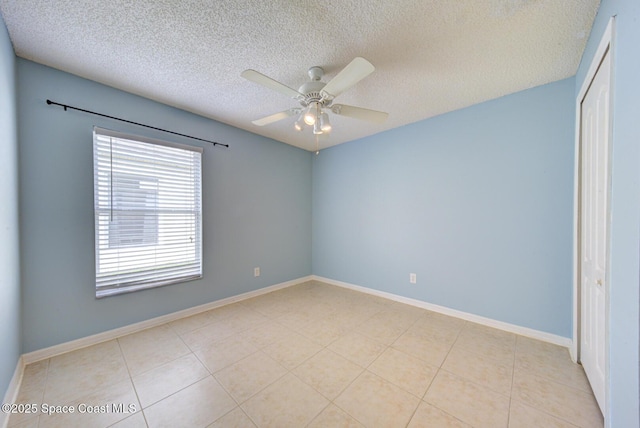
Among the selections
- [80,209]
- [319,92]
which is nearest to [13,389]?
[80,209]

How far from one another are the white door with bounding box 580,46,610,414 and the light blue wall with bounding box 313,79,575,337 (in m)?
0.34

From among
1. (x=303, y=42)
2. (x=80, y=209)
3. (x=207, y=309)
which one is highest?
(x=303, y=42)

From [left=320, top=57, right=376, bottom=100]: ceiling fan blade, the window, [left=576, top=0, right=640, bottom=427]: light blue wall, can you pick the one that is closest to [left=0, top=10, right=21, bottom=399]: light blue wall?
the window

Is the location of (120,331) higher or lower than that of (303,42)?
lower

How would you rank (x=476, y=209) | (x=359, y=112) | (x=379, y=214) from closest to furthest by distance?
1. (x=359, y=112)
2. (x=476, y=209)
3. (x=379, y=214)

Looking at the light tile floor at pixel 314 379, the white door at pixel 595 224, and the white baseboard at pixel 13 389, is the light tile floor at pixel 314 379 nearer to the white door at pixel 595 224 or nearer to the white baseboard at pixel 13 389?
the white baseboard at pixel 13 389

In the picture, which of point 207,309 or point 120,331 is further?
point 207,309

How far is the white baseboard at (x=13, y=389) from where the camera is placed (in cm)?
130

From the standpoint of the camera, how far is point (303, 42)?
5.39 feet

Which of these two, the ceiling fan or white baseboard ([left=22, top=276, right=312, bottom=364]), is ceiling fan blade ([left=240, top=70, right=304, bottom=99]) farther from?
white baseboard ([left=22, top=276, right=312, bottom=364])

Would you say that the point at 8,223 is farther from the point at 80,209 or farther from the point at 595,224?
the point at 595,224

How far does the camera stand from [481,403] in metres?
1.47

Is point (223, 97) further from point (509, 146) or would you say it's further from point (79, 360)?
point (509, 146)

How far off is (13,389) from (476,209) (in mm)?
4119
